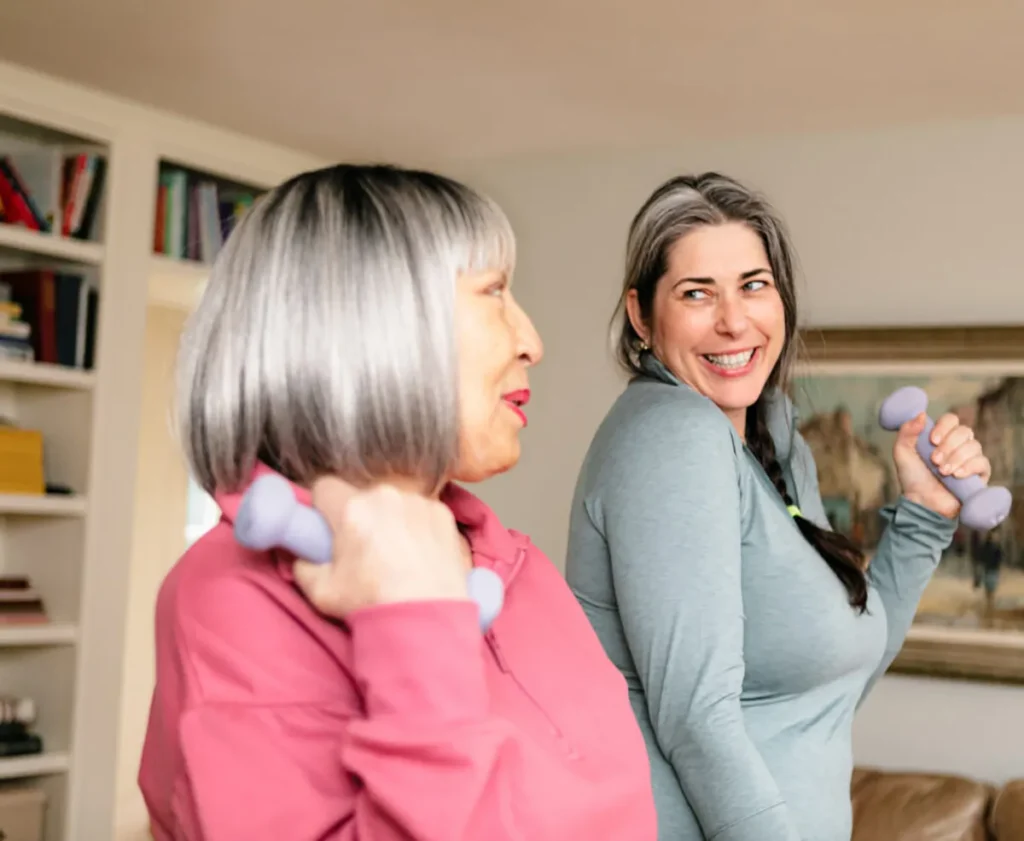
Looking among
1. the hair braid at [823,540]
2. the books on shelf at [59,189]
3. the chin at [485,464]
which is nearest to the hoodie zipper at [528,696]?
the chin at [485,464]

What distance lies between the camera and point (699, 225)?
1429 mm

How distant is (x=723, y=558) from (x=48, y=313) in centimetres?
274

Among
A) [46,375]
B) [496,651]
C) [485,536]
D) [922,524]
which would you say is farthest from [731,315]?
[46,375]

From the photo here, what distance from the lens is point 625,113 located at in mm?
3547

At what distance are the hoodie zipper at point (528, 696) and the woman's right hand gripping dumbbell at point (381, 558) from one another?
5.4 inches

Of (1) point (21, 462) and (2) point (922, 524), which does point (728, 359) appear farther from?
(1) point (21, 462)

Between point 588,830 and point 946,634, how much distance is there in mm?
2872

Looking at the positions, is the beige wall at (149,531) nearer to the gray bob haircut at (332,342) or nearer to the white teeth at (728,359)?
the white teeth at (728,359)

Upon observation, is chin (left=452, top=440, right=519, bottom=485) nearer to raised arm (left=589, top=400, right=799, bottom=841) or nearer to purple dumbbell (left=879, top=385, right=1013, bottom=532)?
raised arm (left=589, top=400, right=799, bottom=841)

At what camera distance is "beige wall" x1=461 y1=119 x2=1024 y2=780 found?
3377mm

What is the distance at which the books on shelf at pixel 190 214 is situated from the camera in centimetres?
373

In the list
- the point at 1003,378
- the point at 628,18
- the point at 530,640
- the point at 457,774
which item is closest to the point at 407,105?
the point at 628,18

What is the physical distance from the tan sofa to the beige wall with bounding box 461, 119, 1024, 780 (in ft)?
0.64

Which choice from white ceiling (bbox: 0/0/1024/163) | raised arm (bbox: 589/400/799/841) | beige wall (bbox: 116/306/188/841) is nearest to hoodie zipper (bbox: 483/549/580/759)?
raised arm (bbox: 589/400/799/841)
